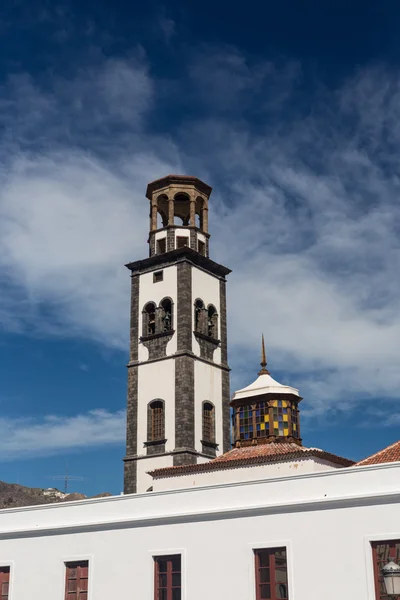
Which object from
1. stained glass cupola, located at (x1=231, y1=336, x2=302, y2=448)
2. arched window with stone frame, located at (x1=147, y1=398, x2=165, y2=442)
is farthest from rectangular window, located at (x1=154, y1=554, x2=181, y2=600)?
arched window with stone frame, located at (x1=147, y1=398, x2=165, y2=442)

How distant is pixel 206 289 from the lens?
126 ft

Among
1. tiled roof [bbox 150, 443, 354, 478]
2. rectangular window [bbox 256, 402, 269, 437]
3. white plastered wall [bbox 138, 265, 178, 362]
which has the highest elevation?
white plastered wall [bbox 138, 265, 178, 362]

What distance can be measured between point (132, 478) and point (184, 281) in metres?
9.07

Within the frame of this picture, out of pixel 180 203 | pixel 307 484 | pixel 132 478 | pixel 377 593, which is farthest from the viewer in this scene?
pixel 180 203

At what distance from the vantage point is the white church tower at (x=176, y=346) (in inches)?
1373

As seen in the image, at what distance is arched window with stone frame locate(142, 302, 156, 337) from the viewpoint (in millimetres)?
37500

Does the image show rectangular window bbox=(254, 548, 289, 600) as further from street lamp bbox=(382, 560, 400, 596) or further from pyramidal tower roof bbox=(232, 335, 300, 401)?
pyramidal tower roof bbox=(232, 335, 300, 401)

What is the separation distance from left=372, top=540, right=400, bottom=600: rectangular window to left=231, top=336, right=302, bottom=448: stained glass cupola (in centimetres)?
1147

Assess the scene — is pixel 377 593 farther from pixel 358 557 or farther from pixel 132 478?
pixel 132 478

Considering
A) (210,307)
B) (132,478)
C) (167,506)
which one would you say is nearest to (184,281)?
(210,307)

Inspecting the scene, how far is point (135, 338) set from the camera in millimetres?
37625

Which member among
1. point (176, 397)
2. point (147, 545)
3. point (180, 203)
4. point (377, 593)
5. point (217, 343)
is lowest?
point (377, 593)

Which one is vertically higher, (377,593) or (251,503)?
(251,503)

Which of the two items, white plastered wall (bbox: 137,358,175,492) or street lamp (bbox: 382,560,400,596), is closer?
street lamp (bbox: 382,560,400,596)
